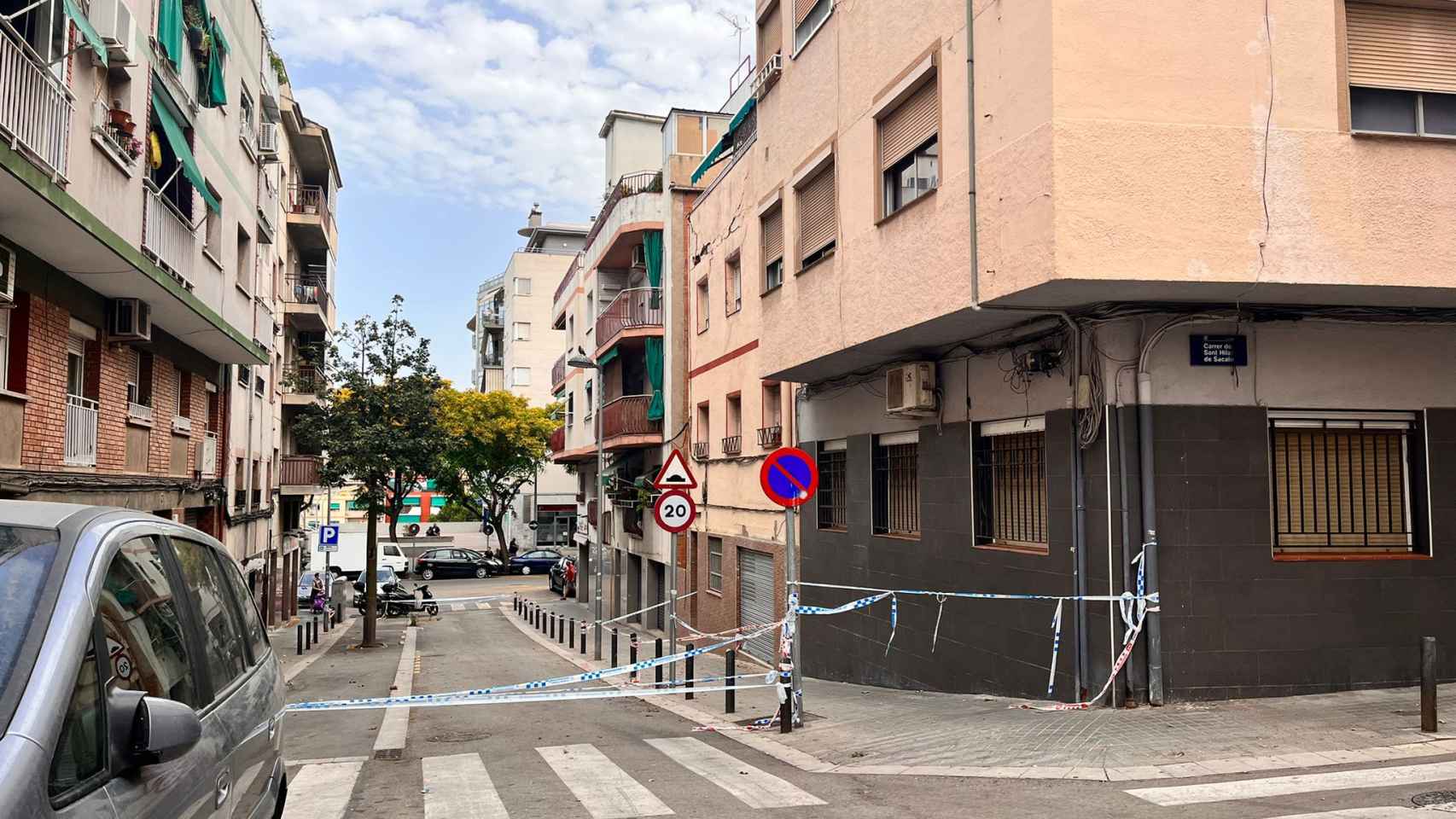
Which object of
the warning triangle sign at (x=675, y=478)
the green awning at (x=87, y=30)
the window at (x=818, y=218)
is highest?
the green awning at (x=87, y=30)

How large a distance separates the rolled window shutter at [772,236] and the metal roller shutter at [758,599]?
539cm

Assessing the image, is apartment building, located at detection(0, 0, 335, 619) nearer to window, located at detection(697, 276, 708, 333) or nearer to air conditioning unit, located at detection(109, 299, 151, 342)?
air conditioning unit, located at detection(109, 299, 151, 342)

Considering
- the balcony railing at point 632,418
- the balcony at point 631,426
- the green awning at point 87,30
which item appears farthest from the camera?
the balcony railing at point 632,418

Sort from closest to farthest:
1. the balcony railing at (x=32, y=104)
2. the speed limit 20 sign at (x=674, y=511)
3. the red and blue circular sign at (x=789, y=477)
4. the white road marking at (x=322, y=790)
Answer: the white road marking at (x=322, y=790) < the balcony railing at (x=32, y=104) < the red and blue circular sign at (x=789, y=477) < the speed limit 20 sign at (x=674, y=511)

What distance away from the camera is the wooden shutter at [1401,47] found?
864 cm

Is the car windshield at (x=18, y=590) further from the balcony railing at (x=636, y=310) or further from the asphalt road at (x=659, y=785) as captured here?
the balcony railing at (x=636, y=310)

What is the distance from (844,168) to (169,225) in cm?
1002

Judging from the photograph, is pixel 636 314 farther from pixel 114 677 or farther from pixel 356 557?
pixel 356 557

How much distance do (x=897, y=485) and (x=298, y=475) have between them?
84.3ft

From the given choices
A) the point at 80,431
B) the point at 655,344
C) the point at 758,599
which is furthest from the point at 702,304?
the point at 80,431

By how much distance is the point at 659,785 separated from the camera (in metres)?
7.18

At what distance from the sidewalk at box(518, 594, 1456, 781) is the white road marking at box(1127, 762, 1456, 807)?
28 cm

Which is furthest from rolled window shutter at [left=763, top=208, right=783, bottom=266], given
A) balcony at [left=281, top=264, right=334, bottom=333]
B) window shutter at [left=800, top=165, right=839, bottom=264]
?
balcony at [left=281, top=264, right=334, bottom=333]

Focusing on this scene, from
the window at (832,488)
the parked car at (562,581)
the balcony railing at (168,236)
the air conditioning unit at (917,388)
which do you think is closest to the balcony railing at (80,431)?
the balcony railing at (168,236)
